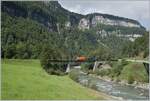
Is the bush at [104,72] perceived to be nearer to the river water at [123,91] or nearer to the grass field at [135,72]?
the grass field at [135,72]

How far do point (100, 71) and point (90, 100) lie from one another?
220 ft

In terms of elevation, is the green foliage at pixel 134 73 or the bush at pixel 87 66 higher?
the green foliage at pixel 134 73

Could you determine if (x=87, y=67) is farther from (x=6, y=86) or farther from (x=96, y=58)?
(x=6, y=86)

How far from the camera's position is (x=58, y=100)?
1435 centimetres

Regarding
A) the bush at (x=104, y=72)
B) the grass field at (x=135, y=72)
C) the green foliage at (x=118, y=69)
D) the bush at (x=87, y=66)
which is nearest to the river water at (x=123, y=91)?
the grass field at (x=135, y=72)

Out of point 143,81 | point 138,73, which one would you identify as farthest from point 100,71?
point 143,81

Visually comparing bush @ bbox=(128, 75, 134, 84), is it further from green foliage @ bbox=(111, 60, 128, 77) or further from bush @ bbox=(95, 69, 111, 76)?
bush @ bbox=(95, 69, 111, 76)

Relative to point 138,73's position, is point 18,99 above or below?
above

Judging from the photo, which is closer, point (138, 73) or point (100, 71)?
point (138, 73)

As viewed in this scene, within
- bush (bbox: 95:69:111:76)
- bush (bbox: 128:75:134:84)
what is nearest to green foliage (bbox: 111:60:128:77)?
bush (bbox: 95:69:111:76)

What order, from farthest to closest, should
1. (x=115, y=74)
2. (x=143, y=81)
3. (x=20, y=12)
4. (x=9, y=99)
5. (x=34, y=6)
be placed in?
(x=34, y=6) → (x=20, y=12) → (x=115, y=74) → (x=143, y=81) → (x=9, y=99)

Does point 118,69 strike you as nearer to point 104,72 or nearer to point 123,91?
point 104,72

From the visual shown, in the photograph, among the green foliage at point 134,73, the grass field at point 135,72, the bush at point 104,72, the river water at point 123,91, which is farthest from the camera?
the bush at point 104,72

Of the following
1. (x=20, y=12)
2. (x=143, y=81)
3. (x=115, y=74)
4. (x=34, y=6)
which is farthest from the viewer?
(x=34, y=6)
